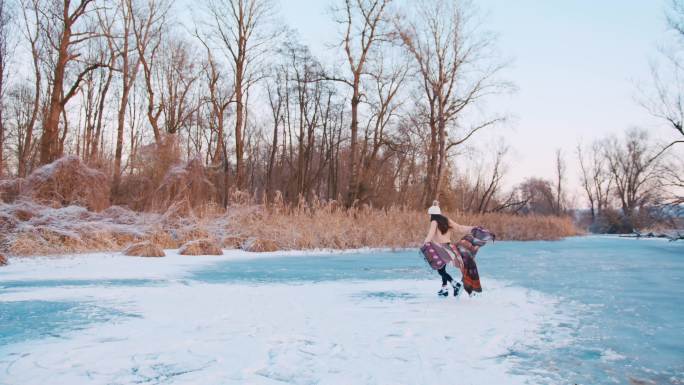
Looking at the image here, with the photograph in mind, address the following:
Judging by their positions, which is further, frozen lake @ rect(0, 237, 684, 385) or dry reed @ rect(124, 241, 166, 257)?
dry reed @ rect(124, 241, 166, 257)

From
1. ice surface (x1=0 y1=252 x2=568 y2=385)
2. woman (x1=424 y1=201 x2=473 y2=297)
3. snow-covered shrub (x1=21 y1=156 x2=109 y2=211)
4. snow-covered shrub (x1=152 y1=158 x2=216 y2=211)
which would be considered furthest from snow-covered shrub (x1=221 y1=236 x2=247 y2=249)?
woman (x1=424 y1=201 x2=473 y2=297)

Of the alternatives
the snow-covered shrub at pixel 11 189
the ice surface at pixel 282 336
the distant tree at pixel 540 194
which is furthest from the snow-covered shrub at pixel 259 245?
the distant tree at pixel 540 194

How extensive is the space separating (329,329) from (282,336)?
448mm

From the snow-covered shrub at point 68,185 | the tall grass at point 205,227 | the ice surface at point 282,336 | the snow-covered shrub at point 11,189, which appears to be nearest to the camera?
the ice surface at point 282,336

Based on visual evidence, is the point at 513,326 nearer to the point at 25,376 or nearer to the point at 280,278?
the point at 25,376

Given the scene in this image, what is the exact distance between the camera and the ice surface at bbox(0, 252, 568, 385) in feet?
9.76

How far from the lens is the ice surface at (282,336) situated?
2975mm

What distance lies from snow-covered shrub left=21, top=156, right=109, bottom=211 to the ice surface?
6.92m

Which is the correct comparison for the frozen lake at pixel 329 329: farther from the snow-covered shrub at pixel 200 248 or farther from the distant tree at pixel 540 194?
the distant tree at pixel 540 194

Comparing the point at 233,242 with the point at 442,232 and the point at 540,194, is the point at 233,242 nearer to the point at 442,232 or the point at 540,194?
the point at 442,232

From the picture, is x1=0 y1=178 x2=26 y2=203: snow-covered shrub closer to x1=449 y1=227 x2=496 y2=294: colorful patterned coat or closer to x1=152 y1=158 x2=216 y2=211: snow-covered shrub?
x1=152 y1=158 x2=216 y2=211: snow-covered shrub

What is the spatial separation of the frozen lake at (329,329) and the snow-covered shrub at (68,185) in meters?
4.89

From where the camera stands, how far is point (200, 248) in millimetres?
11586

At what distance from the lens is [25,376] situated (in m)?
2.89
